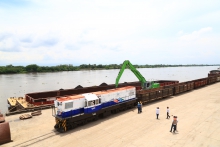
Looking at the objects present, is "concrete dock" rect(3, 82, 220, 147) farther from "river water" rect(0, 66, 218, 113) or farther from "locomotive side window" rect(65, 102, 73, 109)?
"river water" rect(0, 66, 218, 113)

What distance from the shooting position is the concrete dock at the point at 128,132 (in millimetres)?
13289

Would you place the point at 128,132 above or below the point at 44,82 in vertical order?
below

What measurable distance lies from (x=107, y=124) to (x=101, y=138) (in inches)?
134

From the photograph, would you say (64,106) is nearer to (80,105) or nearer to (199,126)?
(80,105)

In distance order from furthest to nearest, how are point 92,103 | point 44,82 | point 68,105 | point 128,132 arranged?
point 44,82
point 92,103
point 68,105
point 128,132

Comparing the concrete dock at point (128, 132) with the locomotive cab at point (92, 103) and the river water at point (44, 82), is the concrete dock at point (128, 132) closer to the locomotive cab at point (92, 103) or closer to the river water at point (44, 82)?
the locomotive cab at point (92, 103)

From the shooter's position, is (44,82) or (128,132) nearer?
(128,132)

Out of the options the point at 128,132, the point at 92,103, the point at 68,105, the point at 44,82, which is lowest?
the point at 128,132

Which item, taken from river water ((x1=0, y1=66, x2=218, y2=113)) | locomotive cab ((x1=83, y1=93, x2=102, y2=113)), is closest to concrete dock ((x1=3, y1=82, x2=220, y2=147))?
locomotive cab ((x1=83, y1=93, x2=102, y2=113))

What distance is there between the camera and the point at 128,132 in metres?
15.3

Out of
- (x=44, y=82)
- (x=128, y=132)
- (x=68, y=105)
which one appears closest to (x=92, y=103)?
(x=68, y=105)

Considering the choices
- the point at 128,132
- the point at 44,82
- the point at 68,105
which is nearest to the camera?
the point at 128,132

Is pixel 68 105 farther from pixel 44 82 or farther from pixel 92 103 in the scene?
pixel 44 82

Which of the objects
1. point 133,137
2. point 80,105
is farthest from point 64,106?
point 133,137
